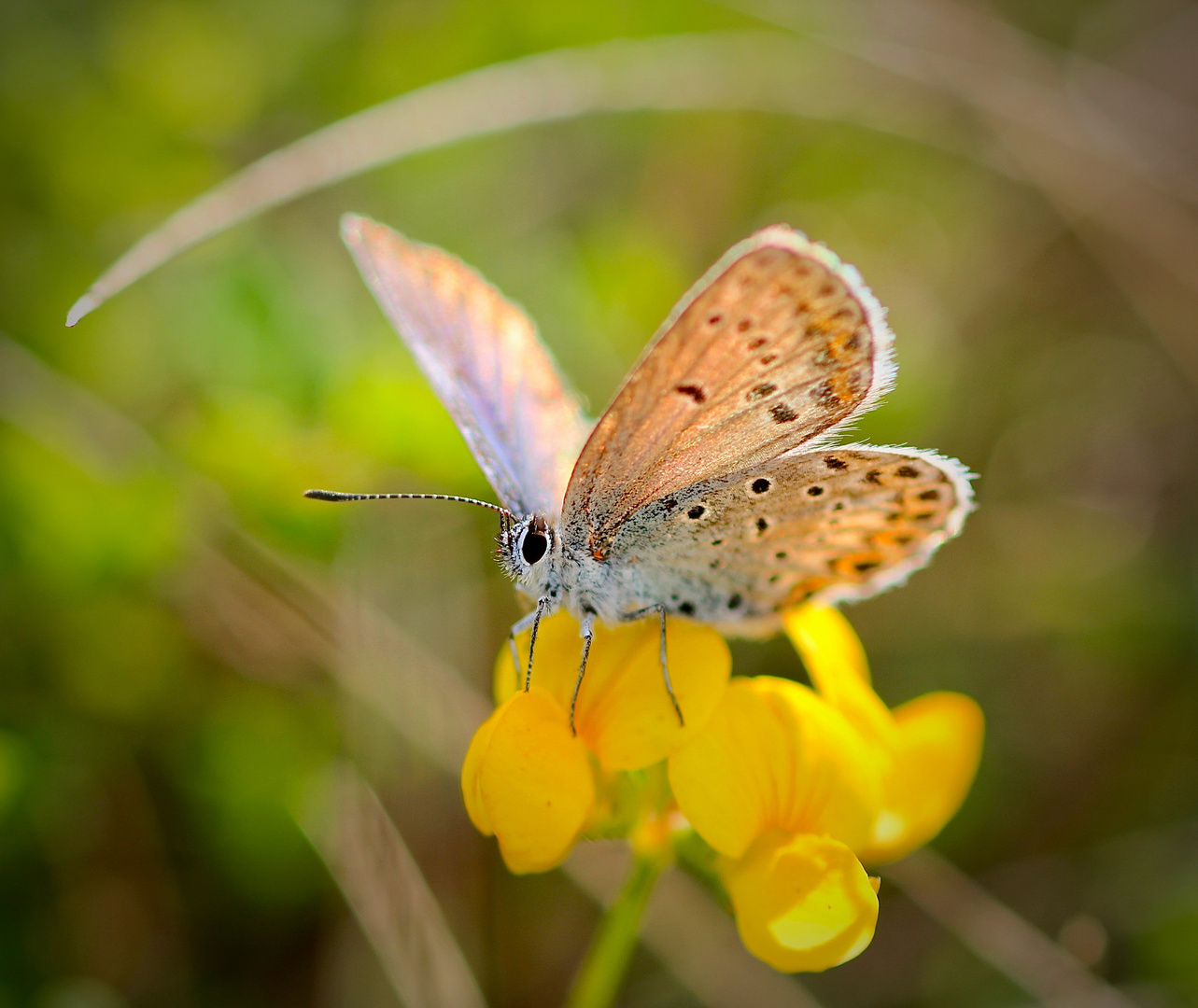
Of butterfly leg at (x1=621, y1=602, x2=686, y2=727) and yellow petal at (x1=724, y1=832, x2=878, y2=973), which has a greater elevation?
butterfly leg at (x1=621, y1=602, x2=686, y2=727)

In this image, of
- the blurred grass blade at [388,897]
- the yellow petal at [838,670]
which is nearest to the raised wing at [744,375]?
the yellow petal at [838,670]

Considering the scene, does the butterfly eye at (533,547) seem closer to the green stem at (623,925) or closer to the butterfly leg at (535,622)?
the butterfly leg at (535,622)

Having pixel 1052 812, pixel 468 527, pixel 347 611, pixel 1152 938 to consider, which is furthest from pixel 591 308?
pixel 1152 938

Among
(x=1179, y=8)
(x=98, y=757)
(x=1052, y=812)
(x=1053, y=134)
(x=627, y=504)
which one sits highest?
(x=1179, y=8)

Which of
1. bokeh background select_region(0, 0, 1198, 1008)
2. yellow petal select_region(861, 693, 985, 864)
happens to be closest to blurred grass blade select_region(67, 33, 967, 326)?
bokeh background select_region(0, 0, 1198, 1008)

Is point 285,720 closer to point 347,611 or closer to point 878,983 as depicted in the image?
point 347,611

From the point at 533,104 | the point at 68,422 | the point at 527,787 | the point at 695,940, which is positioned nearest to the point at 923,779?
the point at 527,787

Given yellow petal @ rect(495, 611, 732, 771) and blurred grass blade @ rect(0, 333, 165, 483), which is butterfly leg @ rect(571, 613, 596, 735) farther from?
blurred grass blade @ rect(0, 333, 165, 483)
